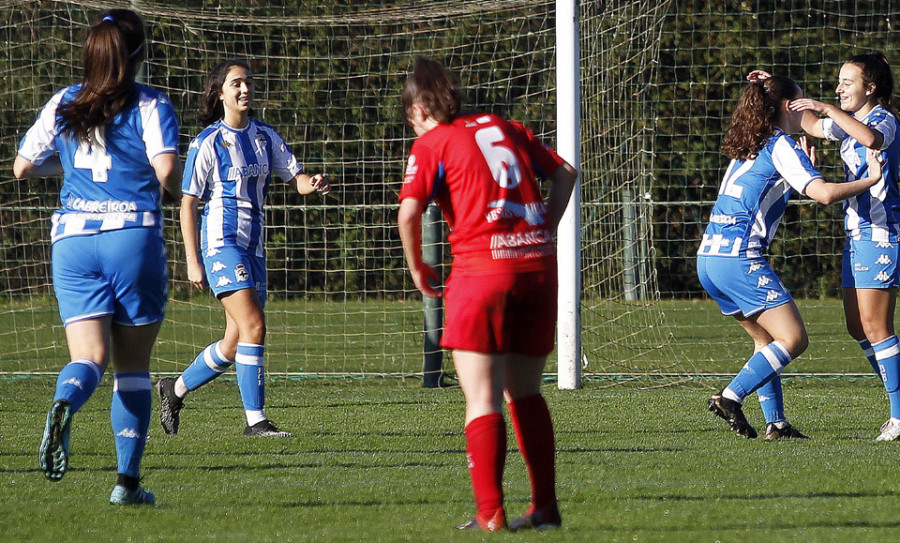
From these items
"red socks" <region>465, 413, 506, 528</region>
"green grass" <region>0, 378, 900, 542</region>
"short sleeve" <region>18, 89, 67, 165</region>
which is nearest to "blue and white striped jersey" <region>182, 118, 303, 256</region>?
"green grass" <region>0, 378, 900, 542</region>

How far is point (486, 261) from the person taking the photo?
3.68m

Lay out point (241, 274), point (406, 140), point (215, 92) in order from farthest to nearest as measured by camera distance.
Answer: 1. point (406, 140)
2. point (215, 92)
3. point (241, 274)

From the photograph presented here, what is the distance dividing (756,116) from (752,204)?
436 millimetres

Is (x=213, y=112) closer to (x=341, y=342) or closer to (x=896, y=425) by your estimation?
(x=896, y=425)

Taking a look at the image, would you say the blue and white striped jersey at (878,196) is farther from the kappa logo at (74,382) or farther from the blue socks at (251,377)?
the kappa logo at (74,382)

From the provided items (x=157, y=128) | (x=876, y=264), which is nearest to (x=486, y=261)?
(x=157, y=128)

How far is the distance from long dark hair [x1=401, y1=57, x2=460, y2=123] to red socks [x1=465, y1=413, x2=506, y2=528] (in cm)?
96

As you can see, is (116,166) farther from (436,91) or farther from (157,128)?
(436,91)

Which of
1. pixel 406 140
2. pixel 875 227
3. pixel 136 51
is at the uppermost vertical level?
pixel 406 140

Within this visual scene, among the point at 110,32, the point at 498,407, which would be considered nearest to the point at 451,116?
the point at 498,407

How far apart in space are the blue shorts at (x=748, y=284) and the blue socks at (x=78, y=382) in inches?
125

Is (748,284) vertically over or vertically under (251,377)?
over

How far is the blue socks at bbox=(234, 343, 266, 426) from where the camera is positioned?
635cm

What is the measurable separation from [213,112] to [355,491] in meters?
2.72
